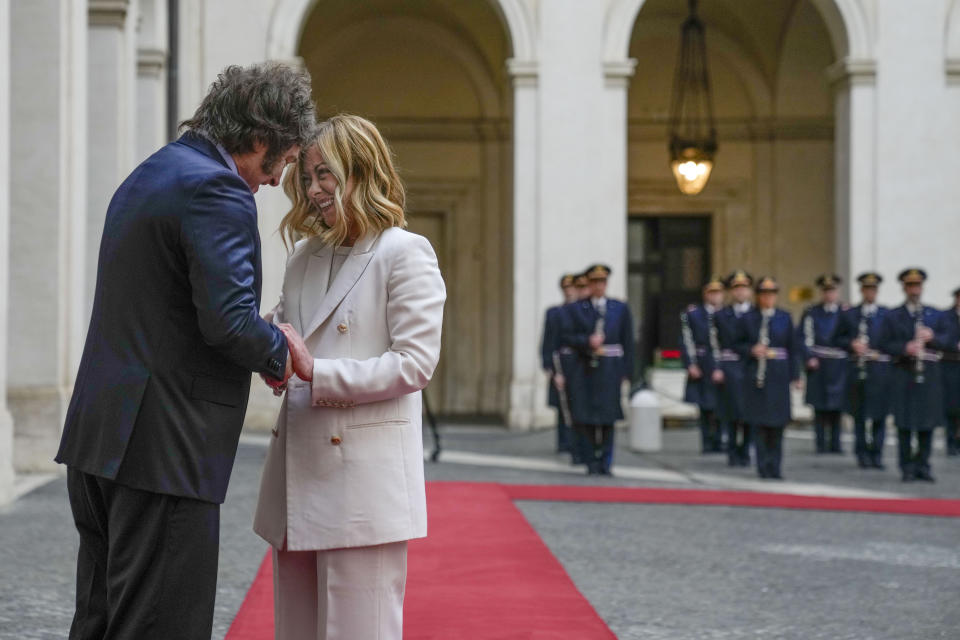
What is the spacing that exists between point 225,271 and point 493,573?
3.78 metres

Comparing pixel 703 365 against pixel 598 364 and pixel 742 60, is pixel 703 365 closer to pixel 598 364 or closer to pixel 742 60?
pixel 598 364

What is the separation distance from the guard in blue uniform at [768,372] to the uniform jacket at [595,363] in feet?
3.63

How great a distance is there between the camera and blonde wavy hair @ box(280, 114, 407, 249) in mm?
3033

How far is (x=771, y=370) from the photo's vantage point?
11.8 m

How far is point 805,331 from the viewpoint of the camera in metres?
15.4

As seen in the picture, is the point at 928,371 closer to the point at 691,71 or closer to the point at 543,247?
the point at 543,247

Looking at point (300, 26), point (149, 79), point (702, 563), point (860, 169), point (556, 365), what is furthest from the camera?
point (860, 169)

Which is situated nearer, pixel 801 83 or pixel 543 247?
pixel 543 247

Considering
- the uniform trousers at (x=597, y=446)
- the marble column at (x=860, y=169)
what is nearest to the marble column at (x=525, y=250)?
the marble column at (x=860, y=169)

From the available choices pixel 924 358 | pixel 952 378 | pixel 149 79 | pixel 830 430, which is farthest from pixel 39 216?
pixel 952 378

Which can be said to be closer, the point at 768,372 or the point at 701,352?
the point at 768,372

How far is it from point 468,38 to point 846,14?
6.52 meters

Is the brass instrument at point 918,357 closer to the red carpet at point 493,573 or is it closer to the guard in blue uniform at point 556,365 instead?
the red carpet at point 493,573

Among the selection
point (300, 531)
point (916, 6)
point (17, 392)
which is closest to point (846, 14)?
point (916, 6)
